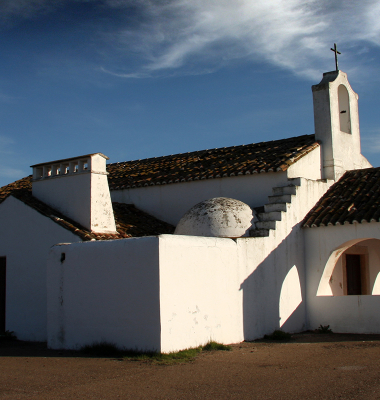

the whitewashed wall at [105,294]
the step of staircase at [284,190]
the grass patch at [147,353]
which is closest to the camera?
the grass patch at [147,353]

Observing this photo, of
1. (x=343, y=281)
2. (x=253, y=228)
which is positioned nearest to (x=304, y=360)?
(x=253, y=228)


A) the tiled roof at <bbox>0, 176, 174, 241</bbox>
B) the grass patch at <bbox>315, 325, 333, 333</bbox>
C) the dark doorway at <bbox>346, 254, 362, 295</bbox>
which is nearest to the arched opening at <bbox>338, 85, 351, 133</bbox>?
the dark doorway at <bbox>346, 254, 362, 295</bbox>

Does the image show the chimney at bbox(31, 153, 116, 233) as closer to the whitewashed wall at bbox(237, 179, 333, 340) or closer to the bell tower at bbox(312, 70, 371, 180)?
the whitewashed wall at bbox(237, 179, 333, 340)

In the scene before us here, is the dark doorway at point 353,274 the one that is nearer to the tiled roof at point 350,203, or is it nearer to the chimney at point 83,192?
the tiled roof at point 350,203

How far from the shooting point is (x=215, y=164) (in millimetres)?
15523

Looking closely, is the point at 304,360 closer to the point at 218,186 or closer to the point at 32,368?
the point at 32,368

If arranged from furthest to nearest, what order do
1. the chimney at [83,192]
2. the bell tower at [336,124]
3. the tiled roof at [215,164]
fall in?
1. the bell tower at [336,124]
2. the tiled roof at [215,164]
3. the chimney at [83,192]

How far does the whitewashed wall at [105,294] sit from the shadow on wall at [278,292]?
260 centimetres

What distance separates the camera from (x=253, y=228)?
11930mm

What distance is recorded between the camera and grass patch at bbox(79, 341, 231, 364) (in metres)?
8.31

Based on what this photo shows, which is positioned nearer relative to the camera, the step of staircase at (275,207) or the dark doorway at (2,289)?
the step of staircase at (275,207)

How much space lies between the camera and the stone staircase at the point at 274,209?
11555 mm

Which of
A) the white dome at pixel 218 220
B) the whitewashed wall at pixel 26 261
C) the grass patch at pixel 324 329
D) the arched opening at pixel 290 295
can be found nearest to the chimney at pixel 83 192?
the whitewashed wall at pixel 26 261

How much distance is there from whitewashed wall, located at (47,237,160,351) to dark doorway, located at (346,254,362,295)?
7956mm
